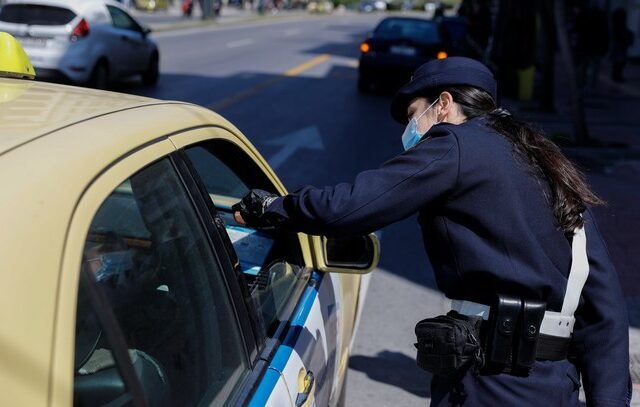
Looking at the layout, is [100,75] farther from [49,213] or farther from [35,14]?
[49,213]

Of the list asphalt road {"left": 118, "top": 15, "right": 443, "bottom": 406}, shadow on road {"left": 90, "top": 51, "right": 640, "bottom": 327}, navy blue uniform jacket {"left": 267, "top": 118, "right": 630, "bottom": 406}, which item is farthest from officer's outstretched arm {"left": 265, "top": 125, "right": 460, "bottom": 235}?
shadow on road {"left": 90, "top": 51, "right": 640, "bottom": 327}

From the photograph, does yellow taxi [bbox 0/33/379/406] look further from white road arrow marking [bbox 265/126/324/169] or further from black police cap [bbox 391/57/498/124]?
white road arrow marking [bbox 265/126/324/169]

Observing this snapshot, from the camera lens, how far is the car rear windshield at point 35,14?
13.8 metres

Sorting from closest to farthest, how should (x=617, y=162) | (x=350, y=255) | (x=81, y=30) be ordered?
(x=350, y=255) < (x=617, y=162) < (x=81, y=30)

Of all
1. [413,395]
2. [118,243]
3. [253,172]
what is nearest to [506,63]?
[413,395]

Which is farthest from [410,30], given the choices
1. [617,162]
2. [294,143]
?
[617,162]

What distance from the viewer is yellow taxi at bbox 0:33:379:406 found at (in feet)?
4.69

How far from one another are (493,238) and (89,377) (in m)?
1.13

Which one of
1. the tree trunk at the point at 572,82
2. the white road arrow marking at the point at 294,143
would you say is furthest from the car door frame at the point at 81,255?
the tree trunk at the point at 572,82

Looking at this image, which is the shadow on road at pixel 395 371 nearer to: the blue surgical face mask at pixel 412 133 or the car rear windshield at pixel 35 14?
the blue surgical face mask at pixel 412 133

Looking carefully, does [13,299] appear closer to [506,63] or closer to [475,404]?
[475,404]

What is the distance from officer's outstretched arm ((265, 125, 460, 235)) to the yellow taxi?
286 mm

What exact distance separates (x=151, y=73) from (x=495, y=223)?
49.0 feet

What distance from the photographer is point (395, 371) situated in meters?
5.04
